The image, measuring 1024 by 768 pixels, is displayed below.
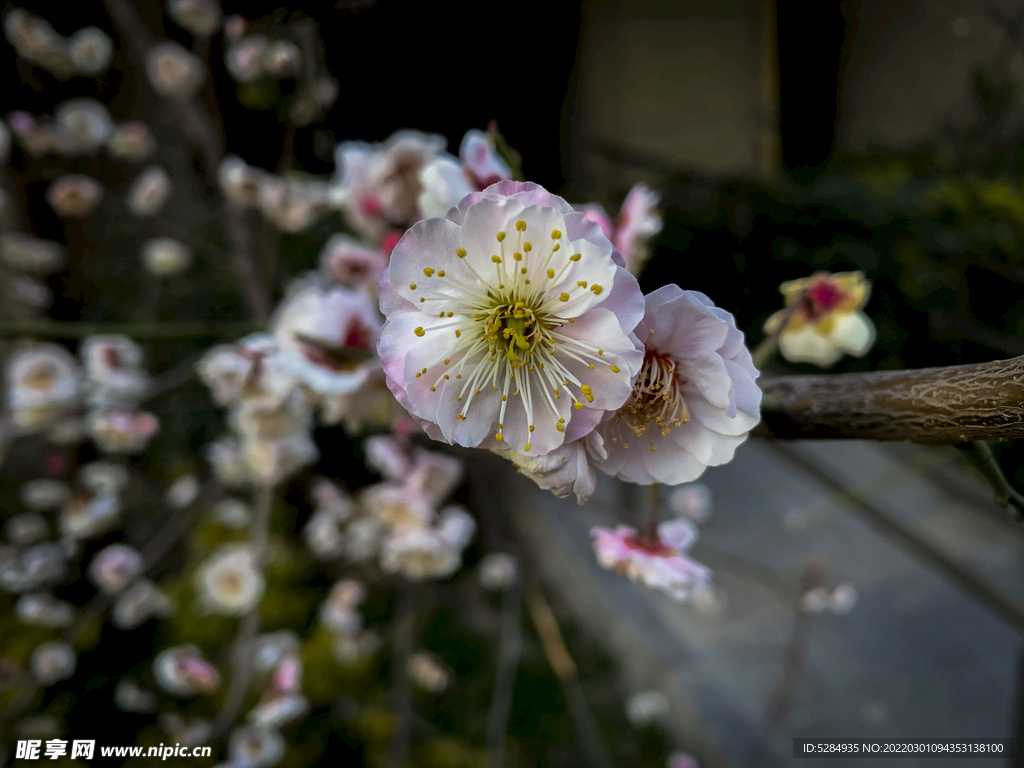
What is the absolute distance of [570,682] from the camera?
1.31m

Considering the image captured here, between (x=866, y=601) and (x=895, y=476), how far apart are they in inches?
13.1

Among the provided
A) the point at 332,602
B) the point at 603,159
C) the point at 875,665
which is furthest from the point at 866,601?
the point at 603,159

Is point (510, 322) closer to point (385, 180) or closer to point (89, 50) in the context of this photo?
point (385, 180)

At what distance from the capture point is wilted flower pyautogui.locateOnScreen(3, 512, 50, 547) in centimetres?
150

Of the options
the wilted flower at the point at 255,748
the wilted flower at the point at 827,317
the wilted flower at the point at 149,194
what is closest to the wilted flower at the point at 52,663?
the wilted flower at the point at 255,748

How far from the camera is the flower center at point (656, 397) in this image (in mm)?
289

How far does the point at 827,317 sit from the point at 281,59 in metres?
1.20

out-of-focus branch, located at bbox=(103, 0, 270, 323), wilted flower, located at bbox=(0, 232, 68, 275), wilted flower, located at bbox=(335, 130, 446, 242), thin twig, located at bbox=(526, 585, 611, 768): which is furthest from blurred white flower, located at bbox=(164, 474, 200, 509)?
wilted flower, located at bbox=(335, 130, 446, 242)

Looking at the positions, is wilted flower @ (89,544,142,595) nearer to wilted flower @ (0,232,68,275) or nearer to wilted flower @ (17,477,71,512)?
wilted flower @ (17,477,71,512)

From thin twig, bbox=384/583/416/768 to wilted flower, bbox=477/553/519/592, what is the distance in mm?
211

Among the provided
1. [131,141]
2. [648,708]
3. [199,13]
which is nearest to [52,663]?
[131,141]

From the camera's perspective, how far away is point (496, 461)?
53cm

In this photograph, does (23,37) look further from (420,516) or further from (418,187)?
(420,516)

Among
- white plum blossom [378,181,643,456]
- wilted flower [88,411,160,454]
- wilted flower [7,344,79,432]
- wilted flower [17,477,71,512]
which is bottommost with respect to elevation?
wilted flower [17,477,71,512]
